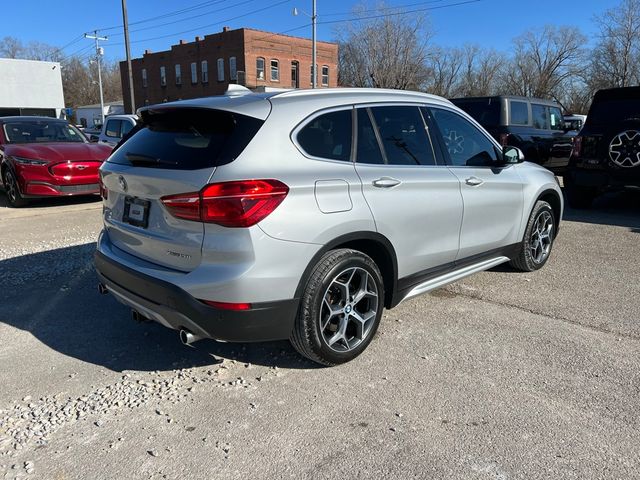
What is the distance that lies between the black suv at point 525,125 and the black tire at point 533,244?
224 inches

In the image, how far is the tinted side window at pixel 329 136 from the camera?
3.13 m

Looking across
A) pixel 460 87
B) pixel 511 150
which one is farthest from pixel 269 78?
pixel 511 150

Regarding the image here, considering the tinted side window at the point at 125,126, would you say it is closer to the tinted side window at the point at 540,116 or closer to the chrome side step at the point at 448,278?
the tinted side window at the point at 540,116

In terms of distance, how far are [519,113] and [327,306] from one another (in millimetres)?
9680

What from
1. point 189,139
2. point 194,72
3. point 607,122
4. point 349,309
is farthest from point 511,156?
point 194,72

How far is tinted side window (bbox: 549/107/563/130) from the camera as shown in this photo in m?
12.7

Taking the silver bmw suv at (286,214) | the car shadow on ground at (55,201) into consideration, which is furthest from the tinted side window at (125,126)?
the silver bmw suv at (286,214)

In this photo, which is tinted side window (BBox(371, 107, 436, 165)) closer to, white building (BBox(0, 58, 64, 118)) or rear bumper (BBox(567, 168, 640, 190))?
rear bumper (BBox(567, 168, 640, 190))

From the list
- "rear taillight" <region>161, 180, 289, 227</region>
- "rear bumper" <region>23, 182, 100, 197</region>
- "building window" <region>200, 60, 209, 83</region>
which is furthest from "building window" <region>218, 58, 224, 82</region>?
"rear taillight" <region>161, 180, 289, 227</region>

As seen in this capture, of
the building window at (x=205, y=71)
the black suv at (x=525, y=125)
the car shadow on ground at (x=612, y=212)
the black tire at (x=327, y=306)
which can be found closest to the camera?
the black tire at (x=327, y=306)

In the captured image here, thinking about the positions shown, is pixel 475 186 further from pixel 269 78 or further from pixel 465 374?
pixel 269 78

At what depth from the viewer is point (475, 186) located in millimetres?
4223

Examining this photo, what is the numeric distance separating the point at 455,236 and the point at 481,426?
1.67 meters

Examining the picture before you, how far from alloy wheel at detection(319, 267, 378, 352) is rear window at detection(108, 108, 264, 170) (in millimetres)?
1013
